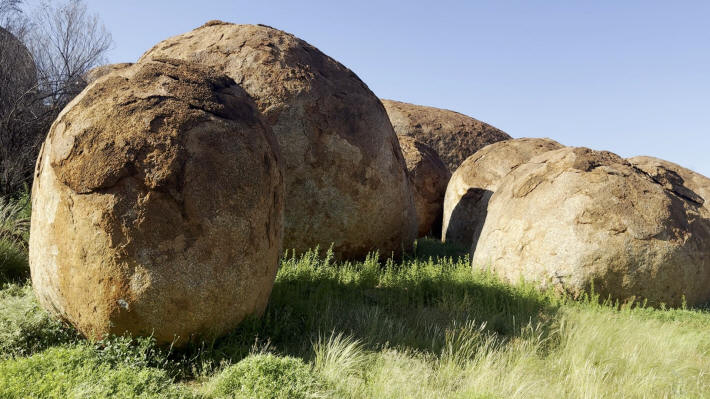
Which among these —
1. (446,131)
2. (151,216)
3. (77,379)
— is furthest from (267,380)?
(446,131)

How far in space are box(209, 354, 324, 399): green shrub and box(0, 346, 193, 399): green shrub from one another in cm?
24

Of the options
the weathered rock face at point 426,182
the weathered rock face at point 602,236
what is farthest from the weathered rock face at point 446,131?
the weathered rock face at point 602,236

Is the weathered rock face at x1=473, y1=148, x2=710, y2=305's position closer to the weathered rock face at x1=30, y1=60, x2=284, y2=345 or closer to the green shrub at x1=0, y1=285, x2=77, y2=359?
the weathered rock face at x1=30, y1=60, x2=284, y2=345

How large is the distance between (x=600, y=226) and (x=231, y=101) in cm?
410

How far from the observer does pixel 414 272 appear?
20.4ft

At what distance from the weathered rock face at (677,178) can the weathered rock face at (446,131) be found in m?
7.21

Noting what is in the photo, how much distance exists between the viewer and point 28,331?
4.02 m

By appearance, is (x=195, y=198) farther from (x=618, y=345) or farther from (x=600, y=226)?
(x=600, y=226)

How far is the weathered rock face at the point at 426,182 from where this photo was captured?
34.2ft

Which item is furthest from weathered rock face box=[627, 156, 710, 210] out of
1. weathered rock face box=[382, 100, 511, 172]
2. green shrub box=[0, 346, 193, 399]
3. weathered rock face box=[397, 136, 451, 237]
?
weathered rock face box=[382, 100, 511, 172]

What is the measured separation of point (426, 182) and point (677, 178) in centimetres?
428

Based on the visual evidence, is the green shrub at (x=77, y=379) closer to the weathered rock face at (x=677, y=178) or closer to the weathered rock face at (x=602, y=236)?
the weathered rock face at (x=602, y=236)

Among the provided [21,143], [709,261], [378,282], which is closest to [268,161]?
[378,282]

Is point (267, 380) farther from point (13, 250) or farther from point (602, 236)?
point (13, 250)
